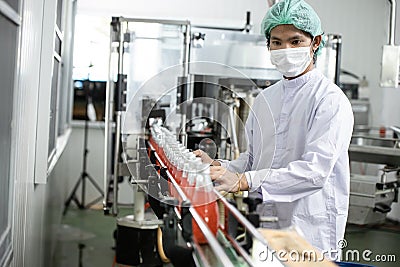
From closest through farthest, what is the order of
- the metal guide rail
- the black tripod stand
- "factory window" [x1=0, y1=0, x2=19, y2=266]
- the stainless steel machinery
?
the metal guide rail < "factory window" [x1=0, y1=0, x2=19, y2=266] < the stainless steel machinery < the black tripod stand

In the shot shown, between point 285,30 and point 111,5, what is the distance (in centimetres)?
429

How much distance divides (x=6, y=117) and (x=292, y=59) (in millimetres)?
920

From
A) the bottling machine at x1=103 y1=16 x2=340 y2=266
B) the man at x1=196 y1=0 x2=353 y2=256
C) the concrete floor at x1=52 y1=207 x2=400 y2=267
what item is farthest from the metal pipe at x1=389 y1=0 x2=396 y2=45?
the man at x1=196 y1=0 x2=353 y2=256

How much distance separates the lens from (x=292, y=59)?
80.6 inches

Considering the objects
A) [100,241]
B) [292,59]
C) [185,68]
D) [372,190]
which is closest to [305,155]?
[292,59]

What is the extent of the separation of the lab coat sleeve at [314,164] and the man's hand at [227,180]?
35mm

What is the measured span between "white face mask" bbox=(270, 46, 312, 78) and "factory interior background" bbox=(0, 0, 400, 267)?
0.82m

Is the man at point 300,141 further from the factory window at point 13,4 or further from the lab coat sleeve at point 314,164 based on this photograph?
the factory window at point 13,4

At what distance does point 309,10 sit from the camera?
2.10 meters

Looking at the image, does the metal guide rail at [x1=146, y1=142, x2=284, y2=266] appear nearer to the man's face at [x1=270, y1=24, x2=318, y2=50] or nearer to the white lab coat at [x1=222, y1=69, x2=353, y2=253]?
the white lab coat at [x1=222, y1=69, x2=353, y2=253]

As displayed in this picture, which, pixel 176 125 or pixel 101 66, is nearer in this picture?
pixel 176 125

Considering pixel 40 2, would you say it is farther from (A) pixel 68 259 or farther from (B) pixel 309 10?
(A) pixel 68 259

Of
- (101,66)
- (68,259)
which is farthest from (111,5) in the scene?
(68,259)

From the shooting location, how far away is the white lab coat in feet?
6.12
